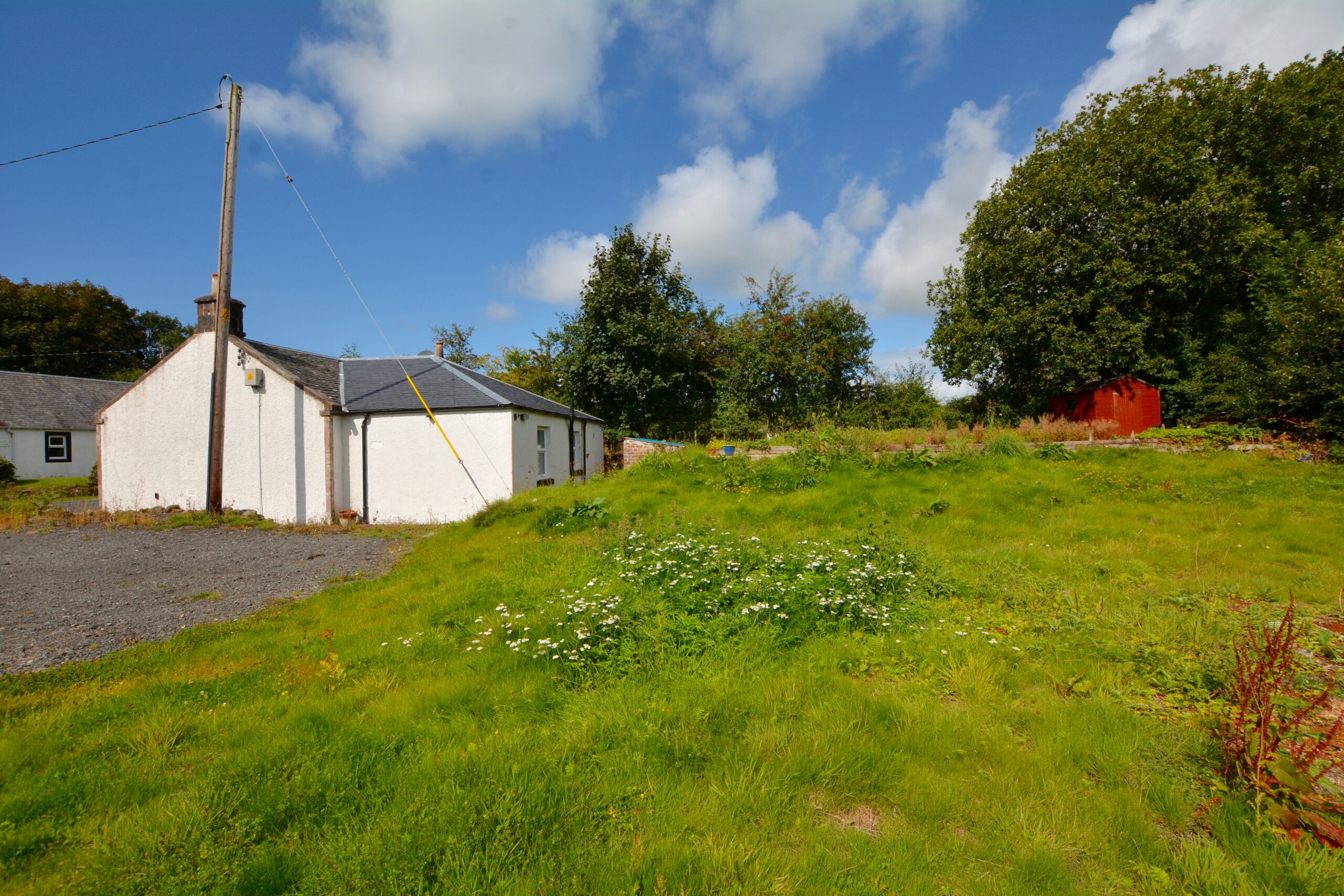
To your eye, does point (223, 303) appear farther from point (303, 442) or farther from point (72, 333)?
point (72, 333)

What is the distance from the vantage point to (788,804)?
8.45 ft

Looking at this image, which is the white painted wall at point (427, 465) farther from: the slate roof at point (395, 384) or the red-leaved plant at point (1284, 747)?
the red-leaved plant at point (1284, 747)

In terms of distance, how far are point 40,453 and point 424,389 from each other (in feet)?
80.4

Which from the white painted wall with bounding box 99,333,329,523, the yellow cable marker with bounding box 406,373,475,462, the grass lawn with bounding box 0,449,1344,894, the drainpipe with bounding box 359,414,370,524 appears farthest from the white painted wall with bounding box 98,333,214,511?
the grass lawn with bounding box 0,449,1344,894

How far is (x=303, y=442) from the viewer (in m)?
14.2

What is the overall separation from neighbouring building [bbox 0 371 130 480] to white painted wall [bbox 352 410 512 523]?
1890 cm

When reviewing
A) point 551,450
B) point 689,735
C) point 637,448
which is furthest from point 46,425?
point 689,735

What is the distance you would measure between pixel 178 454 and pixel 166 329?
4352 cm

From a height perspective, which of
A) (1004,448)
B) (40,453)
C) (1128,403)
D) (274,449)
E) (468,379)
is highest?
(468,379)

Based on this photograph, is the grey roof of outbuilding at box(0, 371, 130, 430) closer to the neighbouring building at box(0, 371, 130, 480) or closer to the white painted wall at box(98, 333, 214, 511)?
→ the neighbouring building at box(0, 371, 130, 480)

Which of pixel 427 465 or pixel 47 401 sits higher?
pixel 47 401

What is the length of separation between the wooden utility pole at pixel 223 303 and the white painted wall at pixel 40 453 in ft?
56.1

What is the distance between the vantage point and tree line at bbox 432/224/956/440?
21766mm

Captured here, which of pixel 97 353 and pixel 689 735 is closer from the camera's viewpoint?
pixel 689 735
